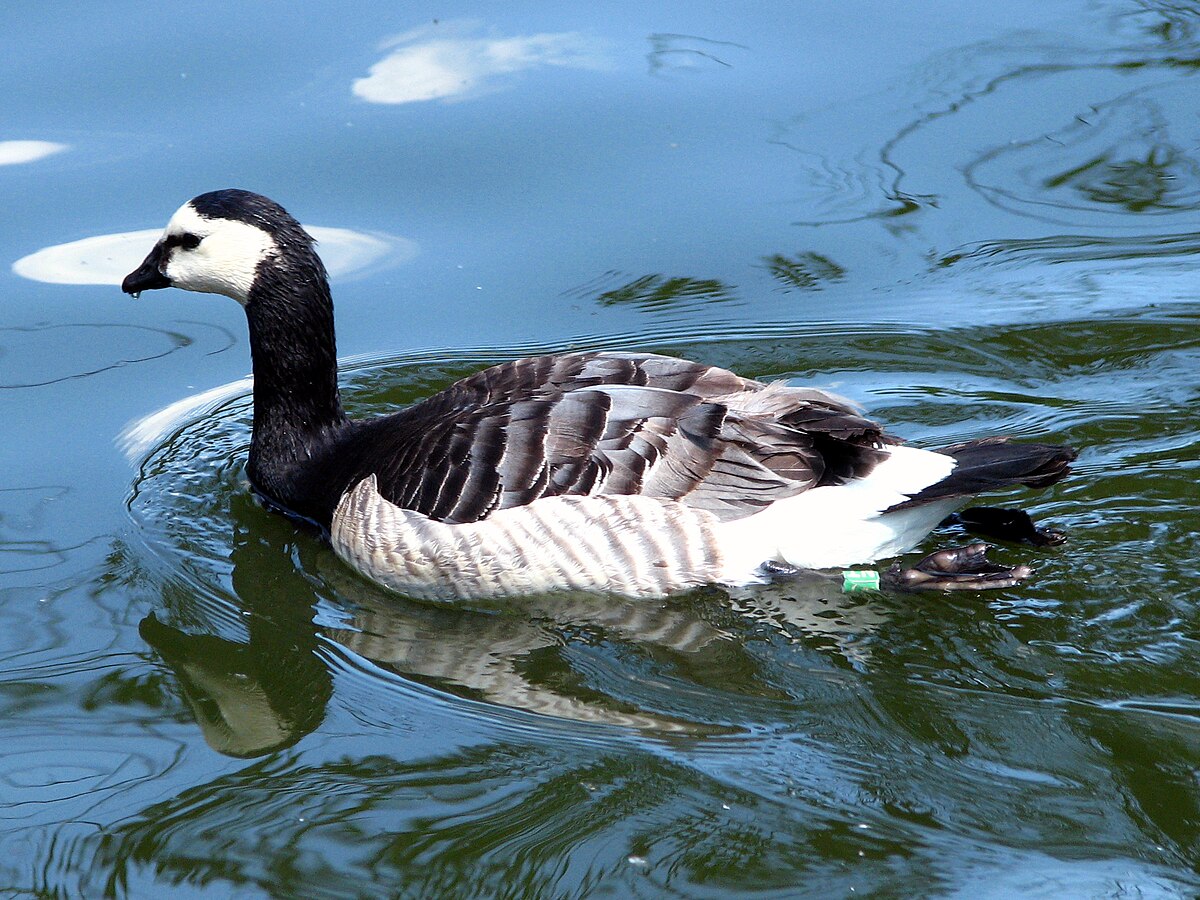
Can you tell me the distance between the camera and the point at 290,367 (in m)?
6.83

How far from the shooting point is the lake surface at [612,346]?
4.76 m

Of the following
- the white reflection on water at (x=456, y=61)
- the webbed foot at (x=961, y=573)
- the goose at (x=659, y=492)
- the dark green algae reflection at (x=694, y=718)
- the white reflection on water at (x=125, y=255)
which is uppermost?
the white reflection on water at (x=456, y=61)

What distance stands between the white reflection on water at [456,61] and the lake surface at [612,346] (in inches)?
1.5

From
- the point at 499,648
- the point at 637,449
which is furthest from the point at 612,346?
the point at 499,648

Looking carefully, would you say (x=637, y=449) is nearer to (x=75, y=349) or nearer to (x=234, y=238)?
(x=234, y=238)

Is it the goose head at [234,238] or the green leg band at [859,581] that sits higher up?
the goose head at [234,238]

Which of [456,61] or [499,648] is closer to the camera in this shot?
[499,648]

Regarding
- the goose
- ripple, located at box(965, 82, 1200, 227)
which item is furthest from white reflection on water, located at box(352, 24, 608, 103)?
the goose

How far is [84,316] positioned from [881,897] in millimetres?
6072

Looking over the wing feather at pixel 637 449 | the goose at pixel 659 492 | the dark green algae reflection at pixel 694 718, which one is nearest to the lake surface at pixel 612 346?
the dark green algae reflection at pixel 694 718

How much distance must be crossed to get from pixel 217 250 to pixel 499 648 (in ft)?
7.78

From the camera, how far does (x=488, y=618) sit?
6.12 m

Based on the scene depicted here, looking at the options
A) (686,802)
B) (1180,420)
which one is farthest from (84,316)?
(1180,420)

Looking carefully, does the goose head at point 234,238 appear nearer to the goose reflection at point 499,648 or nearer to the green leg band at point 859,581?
the goose reflection at point 499,648
